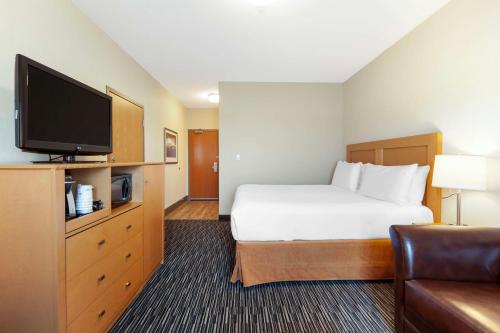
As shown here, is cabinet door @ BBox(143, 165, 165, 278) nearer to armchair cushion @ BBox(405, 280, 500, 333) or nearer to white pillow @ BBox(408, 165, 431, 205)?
armchair cushion @ BBox(405, 280, 500, 333)

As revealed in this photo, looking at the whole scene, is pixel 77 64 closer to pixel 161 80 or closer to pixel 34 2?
pixel 34 2

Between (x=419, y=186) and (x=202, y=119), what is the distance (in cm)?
519

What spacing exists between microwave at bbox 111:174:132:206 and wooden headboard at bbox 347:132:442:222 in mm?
2899

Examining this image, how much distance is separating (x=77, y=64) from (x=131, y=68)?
106 centimetres

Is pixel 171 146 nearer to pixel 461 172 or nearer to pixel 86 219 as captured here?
pixel 86 219

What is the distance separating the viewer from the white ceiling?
6.73 feet

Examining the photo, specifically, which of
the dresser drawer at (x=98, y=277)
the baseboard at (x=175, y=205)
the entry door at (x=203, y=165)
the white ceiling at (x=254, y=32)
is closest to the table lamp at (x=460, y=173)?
the white ceiling at (x=254, y=32)

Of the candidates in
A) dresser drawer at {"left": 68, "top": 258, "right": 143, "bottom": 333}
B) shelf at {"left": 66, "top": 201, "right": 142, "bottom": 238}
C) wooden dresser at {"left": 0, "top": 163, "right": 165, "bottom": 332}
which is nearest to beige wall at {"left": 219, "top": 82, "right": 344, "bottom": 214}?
dresser drawer at {"left": 68, "top": 258, "right": 143, "bottom": 333}

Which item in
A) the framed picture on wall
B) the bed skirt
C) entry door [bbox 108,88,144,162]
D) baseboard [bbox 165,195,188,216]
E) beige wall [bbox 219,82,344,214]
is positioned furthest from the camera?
baseboard [bbox 165,195,188,216]

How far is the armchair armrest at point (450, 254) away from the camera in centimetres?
126

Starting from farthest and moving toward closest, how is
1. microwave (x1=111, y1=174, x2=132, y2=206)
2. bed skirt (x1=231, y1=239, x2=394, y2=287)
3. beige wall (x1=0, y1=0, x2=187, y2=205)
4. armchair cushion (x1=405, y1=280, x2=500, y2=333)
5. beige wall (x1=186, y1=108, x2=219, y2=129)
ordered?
beige wall (x1=186, y1=108, x2=219, y2=129) < bed skirt (x1=231, y1=239, x2=394, y2=287) < microwave (x1=111, y1=174, x2=132, y2=206) < beige wall (x1=0, y1=0, x2=187, y2=205) < armchair cushion (x1=405, y1=280, x2=500, y2=333)

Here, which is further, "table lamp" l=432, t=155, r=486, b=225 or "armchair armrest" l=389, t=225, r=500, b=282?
"table lamp" l=432, t=155, r=486, b=225

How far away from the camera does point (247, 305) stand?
1812mm

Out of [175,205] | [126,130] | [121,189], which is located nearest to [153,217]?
[121,189]
